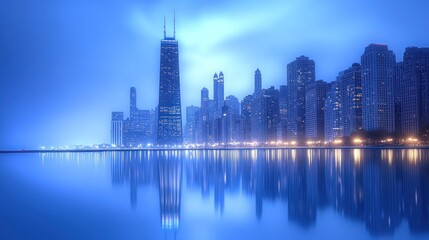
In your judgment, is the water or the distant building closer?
the water

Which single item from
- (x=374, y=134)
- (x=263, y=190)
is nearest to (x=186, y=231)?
(x=263, y=190)

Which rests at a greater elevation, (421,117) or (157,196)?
(421,117)

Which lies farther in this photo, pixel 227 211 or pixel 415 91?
pixel 415 91

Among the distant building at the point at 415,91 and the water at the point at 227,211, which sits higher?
the distant building at the point at 415,91

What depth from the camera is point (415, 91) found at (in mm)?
185875

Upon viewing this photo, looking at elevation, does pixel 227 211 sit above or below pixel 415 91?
below

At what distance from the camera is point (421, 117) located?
7165 inches

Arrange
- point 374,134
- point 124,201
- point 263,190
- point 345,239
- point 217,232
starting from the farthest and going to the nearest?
1. point 374,134
2. point 263,190
3. point 124,201
4. point 217,232
5. point 345,239

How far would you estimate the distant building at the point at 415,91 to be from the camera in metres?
182

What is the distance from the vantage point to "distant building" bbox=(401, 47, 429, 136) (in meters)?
182

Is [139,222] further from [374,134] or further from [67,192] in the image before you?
[374,134]

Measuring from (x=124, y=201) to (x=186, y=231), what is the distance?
27.3ft

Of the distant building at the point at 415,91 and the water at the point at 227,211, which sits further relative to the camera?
the distant building at the point at 415,91

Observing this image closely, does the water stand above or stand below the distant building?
below
